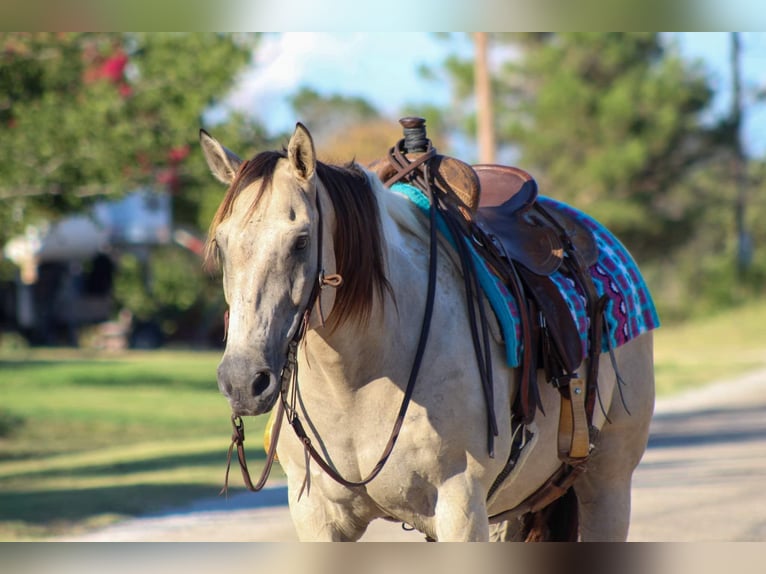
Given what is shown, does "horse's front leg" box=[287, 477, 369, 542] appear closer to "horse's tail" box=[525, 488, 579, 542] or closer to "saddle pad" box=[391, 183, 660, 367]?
"saddle pad" box=[391, 183, 660, 367]

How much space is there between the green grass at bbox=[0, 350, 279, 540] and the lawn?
15 millimetres

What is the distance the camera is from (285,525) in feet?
25.7

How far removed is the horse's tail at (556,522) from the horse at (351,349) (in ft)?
3.25

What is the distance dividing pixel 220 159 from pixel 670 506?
5861mm

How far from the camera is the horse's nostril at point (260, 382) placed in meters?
2.93

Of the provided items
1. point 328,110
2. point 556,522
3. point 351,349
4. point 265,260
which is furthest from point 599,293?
point 328,110

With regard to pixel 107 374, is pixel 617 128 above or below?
above

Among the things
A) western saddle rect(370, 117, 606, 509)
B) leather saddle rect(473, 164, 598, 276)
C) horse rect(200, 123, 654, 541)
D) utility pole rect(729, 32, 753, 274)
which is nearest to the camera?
horse rect(200, 123, 654, 541)

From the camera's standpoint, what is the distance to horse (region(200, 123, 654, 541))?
119 inches

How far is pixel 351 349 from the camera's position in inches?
134

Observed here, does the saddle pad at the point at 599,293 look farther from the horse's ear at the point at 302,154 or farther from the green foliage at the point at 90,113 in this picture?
the green foliage at the point at 90,113

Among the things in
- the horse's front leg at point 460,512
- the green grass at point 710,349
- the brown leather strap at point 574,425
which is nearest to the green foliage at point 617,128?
the green grass at point 710,349

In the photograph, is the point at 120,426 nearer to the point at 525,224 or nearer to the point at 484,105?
the point at 484,105

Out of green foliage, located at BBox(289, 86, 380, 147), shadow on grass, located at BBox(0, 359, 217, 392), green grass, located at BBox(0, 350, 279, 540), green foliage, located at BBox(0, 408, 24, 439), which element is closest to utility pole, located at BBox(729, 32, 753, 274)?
green grass, located at BBox(0, 350, 279, 540)
